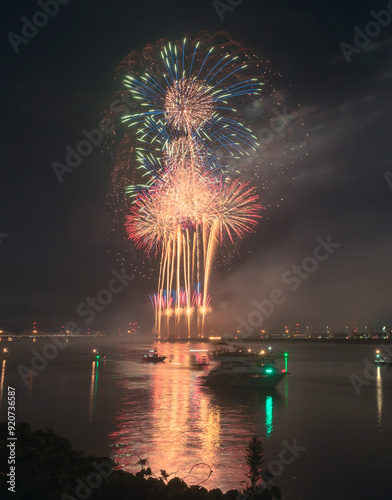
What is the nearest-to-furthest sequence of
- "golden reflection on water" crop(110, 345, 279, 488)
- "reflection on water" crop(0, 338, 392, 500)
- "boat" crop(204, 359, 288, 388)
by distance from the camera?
1. "reflection on water" crop(0, 338, 392, 500)
2. "golden reflection on water" crop(110, 345, 279, 488)
3. "boat" crop(204, 359, 288, 388)

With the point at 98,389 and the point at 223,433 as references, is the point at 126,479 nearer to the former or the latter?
the point at 223,433

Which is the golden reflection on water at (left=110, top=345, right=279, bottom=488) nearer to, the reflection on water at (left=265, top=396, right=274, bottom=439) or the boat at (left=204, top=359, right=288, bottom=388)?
the reflection on water at (left=265, top=396, right=274, bottom=439)

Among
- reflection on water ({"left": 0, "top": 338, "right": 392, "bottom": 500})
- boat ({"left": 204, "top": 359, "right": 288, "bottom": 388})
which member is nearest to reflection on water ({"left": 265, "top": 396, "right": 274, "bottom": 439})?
reflection on water ({"left": 0, "top": 338, "right": 392, "bottom": 500})

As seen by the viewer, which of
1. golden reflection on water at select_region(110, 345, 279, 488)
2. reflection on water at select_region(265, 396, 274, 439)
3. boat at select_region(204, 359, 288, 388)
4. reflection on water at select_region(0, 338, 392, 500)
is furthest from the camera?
boat at select_region(204, 359, 288, 388)

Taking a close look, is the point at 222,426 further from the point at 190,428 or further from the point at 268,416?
the point at 268,416

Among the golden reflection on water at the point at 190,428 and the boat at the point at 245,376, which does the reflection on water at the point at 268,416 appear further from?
the boat at the point at 245,376

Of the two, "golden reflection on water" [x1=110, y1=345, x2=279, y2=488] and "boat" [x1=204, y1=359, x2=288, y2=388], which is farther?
"boat" [x1=204, y1=359, x2=288, y2=388]
